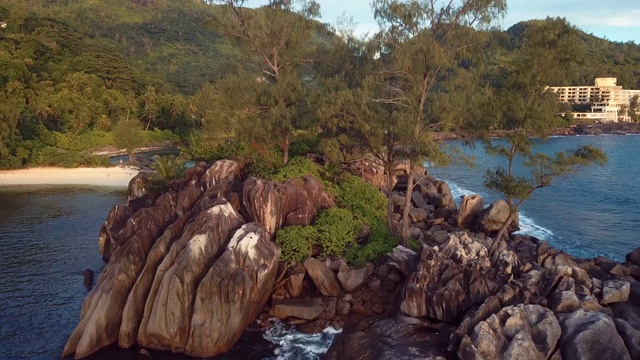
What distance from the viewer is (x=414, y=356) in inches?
659

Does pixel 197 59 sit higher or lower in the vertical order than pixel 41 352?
higher

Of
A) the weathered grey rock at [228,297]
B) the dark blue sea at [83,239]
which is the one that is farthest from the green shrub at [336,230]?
the dark blue sea at [83,239]

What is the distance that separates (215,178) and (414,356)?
51.1ft

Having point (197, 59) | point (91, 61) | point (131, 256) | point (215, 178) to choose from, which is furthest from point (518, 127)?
point (197, 59)

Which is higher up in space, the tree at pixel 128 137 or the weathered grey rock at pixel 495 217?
the tree at pixel 128 137

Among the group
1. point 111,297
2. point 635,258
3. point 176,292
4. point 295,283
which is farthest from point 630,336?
point 111,297

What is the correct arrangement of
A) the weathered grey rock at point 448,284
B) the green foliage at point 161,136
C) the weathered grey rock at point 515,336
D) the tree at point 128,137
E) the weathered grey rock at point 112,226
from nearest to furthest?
the weathered grey rock at point 515,336
the weathered grey rock at point 448,284
the weathered grey rock at point 112,226
the tree at point 128,137
the green foliage at point 161,136

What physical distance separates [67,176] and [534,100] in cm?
5155

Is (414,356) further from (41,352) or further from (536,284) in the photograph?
(41,352)

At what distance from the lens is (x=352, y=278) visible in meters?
22.3

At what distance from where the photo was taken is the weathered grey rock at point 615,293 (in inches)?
707

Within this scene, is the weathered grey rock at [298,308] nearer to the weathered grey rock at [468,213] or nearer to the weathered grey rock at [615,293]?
the weathered grey rock at [615,293]

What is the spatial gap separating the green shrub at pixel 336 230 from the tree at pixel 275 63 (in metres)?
6.52

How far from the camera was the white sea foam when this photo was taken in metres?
Answer: 18.7
